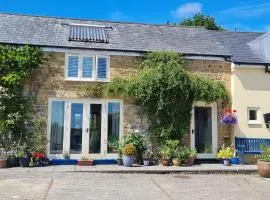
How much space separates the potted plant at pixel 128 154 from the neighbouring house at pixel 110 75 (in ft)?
3.92

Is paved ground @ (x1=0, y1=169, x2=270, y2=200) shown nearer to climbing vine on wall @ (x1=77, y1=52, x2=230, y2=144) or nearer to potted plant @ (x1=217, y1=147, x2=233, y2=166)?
potted plant @ (x1=217, y1=147, x2=233, y2=166)

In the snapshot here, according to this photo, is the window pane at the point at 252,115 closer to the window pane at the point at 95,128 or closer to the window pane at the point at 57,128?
the window pane at the point at 95,128

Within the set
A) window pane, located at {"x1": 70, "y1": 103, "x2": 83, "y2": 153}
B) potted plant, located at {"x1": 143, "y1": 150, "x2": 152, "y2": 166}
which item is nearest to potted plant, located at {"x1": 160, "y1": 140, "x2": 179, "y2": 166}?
potted plant, located at {"x1": 143, "y1": 150, "x2": 152, "y2": 166}

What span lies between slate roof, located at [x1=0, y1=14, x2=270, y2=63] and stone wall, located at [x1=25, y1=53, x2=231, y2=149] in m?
0.51

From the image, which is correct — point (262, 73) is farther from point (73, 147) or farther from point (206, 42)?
point (73, 147)

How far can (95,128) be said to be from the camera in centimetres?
1675

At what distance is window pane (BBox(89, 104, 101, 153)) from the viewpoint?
54.7ft

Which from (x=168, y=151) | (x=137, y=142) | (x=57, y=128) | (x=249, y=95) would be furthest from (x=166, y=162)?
(x=249, y=95)

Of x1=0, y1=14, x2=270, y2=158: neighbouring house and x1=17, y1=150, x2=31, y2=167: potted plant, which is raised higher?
x1=0, y1=14, x2=270, y2=158: neighbouring house

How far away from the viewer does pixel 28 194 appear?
1020 centimetres

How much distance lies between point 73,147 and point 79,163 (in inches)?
36.9

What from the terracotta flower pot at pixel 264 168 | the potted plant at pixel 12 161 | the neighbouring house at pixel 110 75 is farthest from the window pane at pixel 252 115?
the potted plant at pixel 12 161

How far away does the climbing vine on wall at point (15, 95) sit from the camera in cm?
1561

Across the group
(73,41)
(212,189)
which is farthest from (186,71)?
(212,189)
